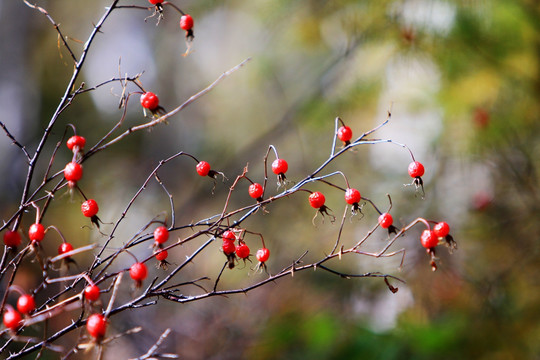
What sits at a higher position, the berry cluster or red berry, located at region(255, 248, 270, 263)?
the berry cluster

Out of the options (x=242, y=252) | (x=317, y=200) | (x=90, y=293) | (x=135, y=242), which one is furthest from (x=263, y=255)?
(x=90, y=293)

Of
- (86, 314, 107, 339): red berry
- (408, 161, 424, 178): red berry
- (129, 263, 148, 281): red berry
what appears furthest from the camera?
(408, 161, 424, 178): red berry

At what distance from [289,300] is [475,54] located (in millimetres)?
2163

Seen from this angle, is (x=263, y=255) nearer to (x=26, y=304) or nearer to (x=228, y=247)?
(x=228, y=247)

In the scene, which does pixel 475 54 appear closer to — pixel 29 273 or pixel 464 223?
pixel 464 223

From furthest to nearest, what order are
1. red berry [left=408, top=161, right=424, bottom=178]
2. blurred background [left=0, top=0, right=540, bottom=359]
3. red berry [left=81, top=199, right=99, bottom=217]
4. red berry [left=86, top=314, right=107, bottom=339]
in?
blurred background [left=0, top=0, right=540, bottom=359] → red berry [left=408, top=161, right=424, bottom=178] → red berry [left=81, top=199, right=99, bottom=217] → red berry [left=86, top=314, right=107, bottom=339]

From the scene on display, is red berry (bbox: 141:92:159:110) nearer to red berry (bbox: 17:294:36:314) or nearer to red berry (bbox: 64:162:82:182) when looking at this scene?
red berry (bbox: 64:162:82:182)

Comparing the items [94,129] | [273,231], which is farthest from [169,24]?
[273,231]

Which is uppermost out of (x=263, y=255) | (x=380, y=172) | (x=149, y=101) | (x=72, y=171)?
(x=149, y=101)

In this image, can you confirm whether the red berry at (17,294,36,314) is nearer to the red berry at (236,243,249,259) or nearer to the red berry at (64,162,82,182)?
the red berry at (64,162,82,182)

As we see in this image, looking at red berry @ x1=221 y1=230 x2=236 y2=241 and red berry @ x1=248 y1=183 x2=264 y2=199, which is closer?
red berry @ x1=221 y1=230 x2=236 y2=241

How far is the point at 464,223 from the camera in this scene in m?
2.74

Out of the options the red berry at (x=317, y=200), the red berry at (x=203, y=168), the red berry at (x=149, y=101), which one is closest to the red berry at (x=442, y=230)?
the red berry at (x=317, y=200)

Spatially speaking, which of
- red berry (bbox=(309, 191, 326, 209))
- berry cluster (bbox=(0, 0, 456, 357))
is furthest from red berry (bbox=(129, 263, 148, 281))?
red berry (bbox=(309, 191, 326, 209))
